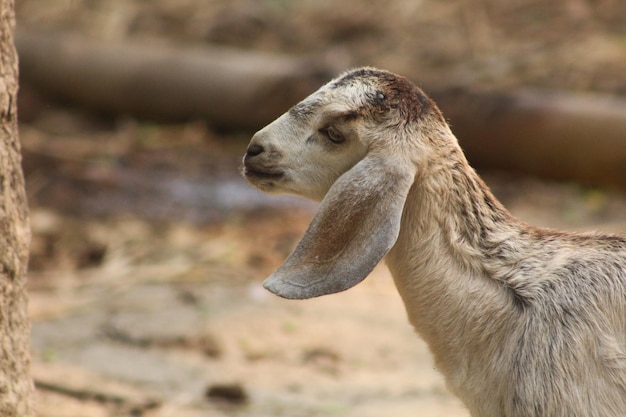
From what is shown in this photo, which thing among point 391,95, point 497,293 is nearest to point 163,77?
point 391,95

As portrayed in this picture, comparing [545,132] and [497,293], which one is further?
[545,132]

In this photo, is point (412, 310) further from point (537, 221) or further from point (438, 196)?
point (537, 221)

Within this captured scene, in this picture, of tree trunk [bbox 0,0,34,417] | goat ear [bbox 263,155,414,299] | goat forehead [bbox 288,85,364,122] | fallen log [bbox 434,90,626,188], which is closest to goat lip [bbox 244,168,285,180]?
goat forehead [bbox 288,85,364,122]

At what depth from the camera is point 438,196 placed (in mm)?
3922

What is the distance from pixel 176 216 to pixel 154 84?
2858mm

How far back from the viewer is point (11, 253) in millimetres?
4215

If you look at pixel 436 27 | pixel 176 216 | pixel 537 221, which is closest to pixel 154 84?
pixel 176 216

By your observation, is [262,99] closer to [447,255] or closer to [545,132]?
[545,132]

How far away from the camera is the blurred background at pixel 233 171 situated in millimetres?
6105

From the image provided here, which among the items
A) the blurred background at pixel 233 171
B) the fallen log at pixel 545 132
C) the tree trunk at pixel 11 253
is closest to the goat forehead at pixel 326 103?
the tree trunk at pixel 11 253

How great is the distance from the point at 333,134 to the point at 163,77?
804cm

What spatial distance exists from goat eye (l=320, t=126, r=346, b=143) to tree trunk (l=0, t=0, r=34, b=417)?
1370 mm

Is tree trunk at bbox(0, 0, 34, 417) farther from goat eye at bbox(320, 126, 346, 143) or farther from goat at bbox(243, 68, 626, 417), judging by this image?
goat eye at bbox(320, 126, 346, 143)

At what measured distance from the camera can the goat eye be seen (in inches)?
156
